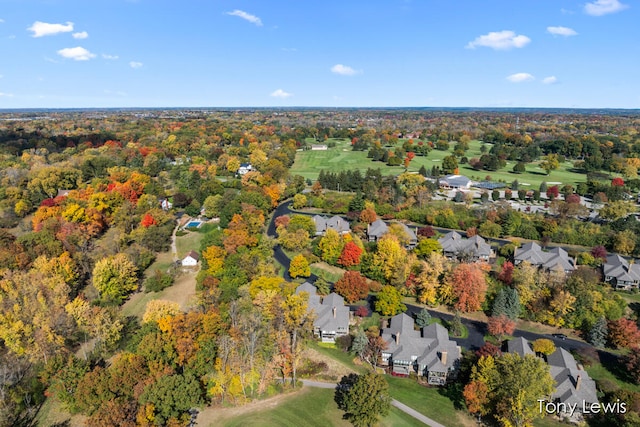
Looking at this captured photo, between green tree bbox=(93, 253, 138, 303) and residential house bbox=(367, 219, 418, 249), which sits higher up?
residential house bbox=(367, 219, 418, 249)

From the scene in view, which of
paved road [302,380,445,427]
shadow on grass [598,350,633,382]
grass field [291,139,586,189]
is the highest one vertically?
grass field [291,139,586,189]

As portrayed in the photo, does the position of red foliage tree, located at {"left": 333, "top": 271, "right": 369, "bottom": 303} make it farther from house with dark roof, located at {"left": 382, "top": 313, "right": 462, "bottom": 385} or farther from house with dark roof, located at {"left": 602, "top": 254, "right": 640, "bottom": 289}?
house with dark roof, located at {"left": 602, "top": 254, "right": 640, "bottom": 289}

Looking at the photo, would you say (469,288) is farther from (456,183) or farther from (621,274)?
(456,183)

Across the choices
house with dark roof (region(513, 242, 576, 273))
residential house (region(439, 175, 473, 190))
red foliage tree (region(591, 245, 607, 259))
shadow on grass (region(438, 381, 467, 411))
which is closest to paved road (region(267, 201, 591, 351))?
shadow on grass (region(438, 381, 467, 411))

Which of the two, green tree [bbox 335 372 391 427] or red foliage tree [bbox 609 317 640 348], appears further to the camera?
red foliage tree [bbox 609 317 640 348]

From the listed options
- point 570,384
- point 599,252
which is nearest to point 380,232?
point 599,252

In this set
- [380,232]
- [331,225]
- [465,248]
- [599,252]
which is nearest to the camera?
[599,252]

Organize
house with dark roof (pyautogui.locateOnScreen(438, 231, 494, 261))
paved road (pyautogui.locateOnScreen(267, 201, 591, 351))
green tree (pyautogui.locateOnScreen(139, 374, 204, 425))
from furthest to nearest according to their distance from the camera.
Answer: house with dark roof (pyautogui.locateOnScreen(438, 231, 494, 261)) < paved road (pyautogui.locateOnScreen(267, 201, 591, 351)) < green tree (pyautogui.locateOnScreen(139, 374, 204, 425))

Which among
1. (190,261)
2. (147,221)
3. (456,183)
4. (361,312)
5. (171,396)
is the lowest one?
(361,312)
